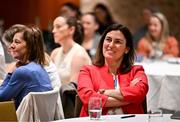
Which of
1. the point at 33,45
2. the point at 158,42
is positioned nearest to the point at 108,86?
the point at 33,45

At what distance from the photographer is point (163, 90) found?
5602 mm

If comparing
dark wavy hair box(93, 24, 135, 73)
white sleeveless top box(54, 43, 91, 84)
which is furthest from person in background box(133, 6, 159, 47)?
dark wavy hair box(93, 24, 135, 73)

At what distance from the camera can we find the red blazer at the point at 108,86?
4.37 meters

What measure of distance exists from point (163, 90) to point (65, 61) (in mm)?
1220

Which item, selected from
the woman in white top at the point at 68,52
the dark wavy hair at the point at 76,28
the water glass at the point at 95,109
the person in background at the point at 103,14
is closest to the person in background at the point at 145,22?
the person in background at the point at 103,14

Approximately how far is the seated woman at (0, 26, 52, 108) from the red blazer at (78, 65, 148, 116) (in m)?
0.35

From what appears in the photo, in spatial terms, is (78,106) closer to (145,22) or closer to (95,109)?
(95,109)

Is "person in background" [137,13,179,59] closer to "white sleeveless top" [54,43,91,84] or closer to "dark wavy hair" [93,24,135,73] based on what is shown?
"white sleeveless top" [54,43,91,84]

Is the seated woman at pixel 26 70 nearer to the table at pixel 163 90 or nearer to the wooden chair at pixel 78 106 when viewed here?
the wooden chair at pixel 78 106

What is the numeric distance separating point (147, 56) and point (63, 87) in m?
2.99

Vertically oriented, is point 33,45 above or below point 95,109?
above

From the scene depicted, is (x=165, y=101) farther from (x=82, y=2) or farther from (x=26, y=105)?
(x=82, y=2)

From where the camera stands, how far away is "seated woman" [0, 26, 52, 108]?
438cm

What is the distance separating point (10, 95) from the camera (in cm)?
438
